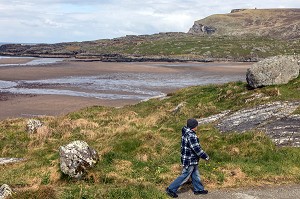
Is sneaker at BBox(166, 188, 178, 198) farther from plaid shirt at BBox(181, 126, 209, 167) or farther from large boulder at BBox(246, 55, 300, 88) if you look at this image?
large boulder at BBox(246, 55, 300, 88)

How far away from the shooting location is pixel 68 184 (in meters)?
14.9

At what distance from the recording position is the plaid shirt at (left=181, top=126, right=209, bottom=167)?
504 inches

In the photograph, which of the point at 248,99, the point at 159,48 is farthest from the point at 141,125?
the point at 159,48

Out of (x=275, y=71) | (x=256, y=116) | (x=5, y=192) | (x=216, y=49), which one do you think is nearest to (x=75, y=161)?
(x=5, y=192)

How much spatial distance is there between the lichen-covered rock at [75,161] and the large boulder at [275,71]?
1899 cm

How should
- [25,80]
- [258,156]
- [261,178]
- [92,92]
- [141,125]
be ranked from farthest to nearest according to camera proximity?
[25,80] → [92,92] → [141,125] → [258,156] → [261,178]

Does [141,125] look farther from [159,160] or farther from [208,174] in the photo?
[208,174]

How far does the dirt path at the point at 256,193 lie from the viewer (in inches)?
515

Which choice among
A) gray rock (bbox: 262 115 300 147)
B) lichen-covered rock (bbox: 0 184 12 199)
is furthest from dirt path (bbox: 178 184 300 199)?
lichen-covered rock (bbox: 0 184 12 199)

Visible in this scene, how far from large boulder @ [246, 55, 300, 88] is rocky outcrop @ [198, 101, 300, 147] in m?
4.77

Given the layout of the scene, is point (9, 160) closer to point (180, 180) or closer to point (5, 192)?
point (5, 192)

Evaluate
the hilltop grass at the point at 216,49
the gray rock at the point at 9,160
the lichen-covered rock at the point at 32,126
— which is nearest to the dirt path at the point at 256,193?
the gray rock at the point at 9,160

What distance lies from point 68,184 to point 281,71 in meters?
21.2

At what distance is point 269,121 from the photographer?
22203mm
